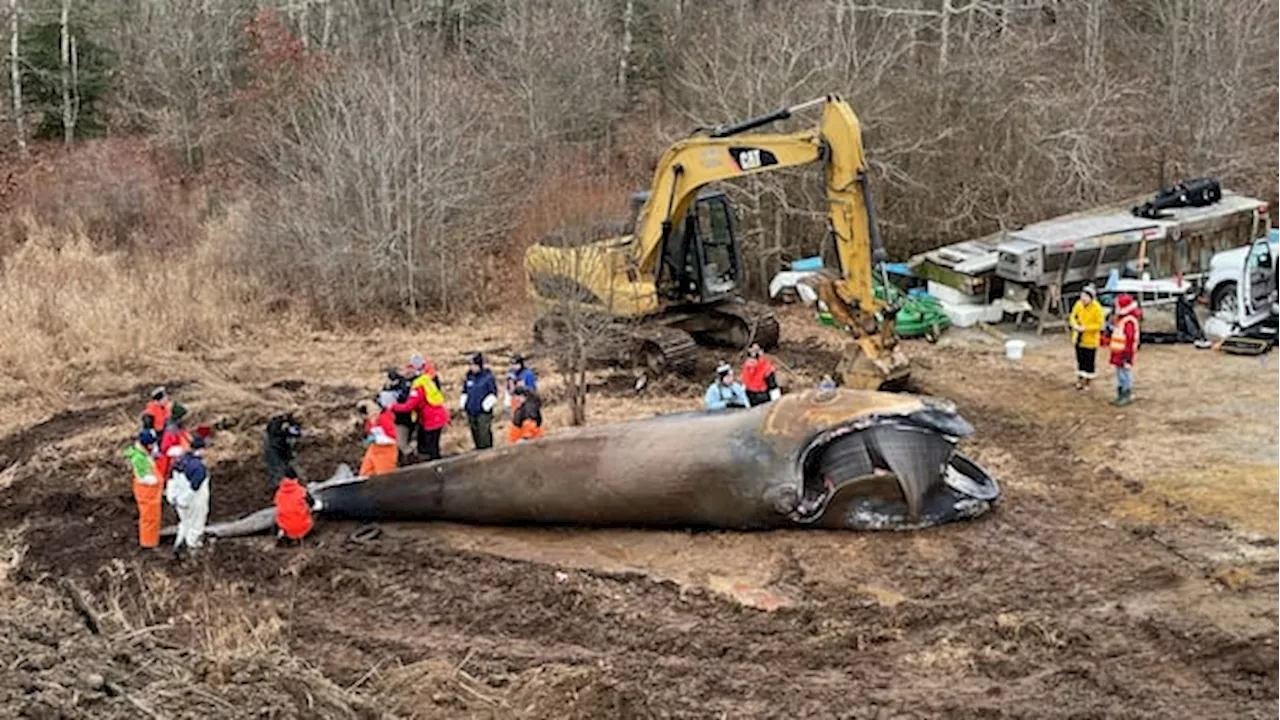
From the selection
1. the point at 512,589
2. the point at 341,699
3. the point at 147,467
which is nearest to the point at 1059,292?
the point at 512,589

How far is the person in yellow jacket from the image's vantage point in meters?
17.4

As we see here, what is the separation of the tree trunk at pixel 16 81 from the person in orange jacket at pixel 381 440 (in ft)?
74.5

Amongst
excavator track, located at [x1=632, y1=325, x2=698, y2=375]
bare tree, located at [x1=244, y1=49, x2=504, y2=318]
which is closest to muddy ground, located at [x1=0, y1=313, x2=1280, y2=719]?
excavator track, located at [x1=632, y1=325, x2=698, y2=375]

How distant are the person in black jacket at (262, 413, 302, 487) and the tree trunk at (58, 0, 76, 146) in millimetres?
23523

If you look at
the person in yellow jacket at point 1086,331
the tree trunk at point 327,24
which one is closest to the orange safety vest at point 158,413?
the person in yellow jacket at point 1086,331

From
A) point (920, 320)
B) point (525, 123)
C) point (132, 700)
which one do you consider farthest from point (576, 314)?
point (525, 123)

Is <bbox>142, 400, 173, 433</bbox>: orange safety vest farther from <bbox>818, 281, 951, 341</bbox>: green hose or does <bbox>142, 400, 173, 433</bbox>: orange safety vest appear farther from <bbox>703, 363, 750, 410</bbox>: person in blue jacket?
<bbox>818, 281, 951, 341</bbox>: green hose

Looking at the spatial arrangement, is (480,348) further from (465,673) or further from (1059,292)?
(465,673)

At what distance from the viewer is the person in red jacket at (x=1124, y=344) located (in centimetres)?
1683

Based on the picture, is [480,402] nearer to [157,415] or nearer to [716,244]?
[157,415]

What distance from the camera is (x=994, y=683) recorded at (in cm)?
969

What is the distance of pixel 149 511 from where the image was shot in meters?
13.3

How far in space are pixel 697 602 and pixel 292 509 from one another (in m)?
4.35

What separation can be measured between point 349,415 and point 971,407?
8.21 metres
